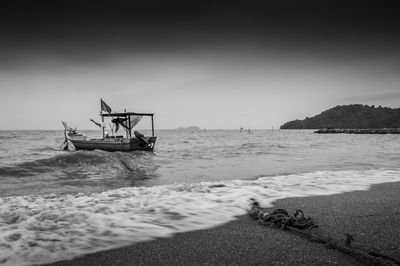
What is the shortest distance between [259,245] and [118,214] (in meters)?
2.72

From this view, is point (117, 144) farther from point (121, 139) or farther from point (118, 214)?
point (118, 214)

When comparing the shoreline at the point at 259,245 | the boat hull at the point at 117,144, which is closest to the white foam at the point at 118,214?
the shoreline at the point at 259,245

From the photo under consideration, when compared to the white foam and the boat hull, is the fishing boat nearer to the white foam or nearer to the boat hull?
the boat hull

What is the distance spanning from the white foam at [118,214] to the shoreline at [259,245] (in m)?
0.32

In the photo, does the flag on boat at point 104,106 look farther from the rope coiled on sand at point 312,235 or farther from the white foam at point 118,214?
the rope coiled on sand at point 312,235

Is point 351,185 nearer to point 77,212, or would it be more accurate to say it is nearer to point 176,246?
point 176,246

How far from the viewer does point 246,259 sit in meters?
3.09

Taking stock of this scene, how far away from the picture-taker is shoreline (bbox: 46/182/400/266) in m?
3.08

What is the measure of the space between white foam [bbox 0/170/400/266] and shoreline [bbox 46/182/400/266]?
0.32 m

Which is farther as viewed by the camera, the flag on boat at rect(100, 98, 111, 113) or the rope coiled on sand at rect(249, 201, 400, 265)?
the flag on boat at rect(100, 98, 111, 113)

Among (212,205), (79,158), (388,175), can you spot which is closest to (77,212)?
(212,205)

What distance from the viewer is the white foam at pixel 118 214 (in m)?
3.64

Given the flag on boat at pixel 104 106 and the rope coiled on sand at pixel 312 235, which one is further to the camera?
the flag on boat at pixel 104 106

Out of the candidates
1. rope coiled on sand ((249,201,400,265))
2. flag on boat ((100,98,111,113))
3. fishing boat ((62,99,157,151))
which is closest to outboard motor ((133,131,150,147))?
fishing boat ((62,99,157,151))
